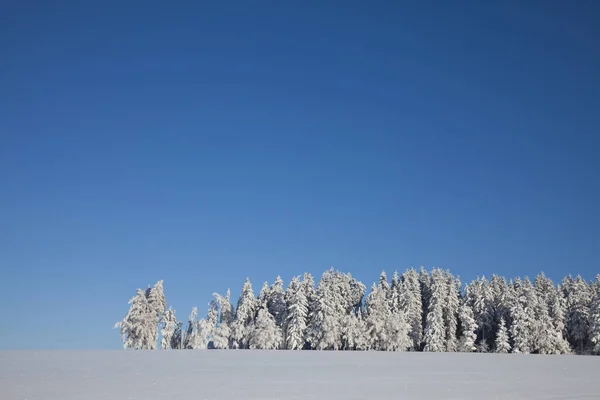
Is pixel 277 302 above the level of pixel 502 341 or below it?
above

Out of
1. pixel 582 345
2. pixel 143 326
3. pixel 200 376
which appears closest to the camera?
pixel 200 376

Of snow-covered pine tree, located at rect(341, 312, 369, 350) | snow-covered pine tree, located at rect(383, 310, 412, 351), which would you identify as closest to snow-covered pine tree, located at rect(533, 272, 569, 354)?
snow-covered pine tree, located at rect(383, 310, 412, 351)

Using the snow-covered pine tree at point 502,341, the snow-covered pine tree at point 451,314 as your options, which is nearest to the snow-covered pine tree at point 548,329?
the snow-covered pine tree at point 502,341

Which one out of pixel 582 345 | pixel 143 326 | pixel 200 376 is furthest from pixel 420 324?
pixel 200 376

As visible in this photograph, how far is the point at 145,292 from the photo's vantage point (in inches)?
3772

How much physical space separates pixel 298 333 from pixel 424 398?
82.3 m

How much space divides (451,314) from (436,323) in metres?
7.98

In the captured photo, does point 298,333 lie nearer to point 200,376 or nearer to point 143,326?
point 143,326

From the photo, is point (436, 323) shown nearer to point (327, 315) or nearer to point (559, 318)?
point (327, 315)

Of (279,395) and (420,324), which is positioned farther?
(420,324)

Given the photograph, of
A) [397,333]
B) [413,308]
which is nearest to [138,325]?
[397,333]

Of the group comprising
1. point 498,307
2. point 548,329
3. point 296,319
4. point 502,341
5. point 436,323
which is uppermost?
point 498,307

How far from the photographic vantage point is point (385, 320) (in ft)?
334

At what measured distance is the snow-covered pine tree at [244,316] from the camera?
102 m
